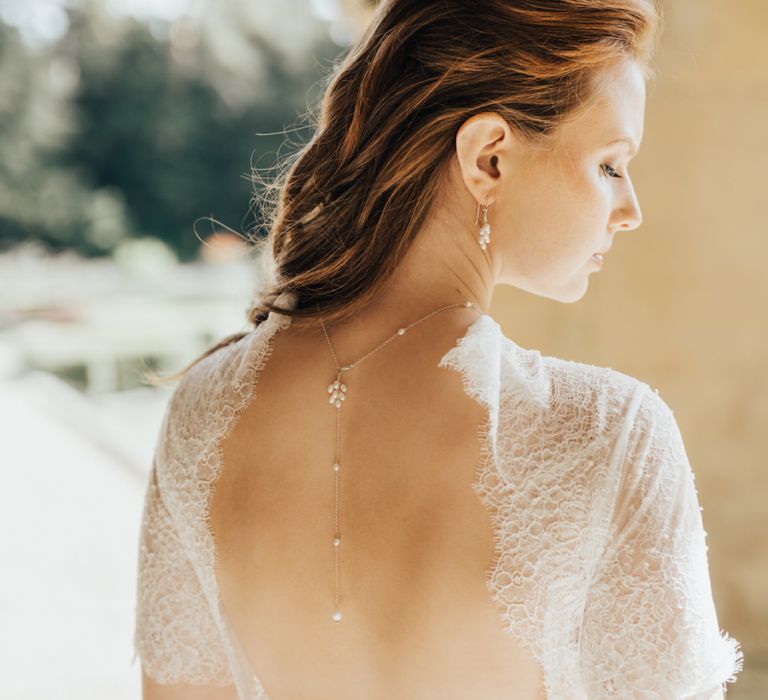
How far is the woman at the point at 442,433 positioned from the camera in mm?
913

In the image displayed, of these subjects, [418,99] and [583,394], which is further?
[418,99]

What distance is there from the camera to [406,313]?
1049 mm

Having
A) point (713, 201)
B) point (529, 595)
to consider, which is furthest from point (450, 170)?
point (713, 201)

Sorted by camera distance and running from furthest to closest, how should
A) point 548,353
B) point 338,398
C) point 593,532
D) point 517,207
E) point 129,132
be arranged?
point 129,132 → point 548,353 → point 517,207 → point 338,398 → point 593,532

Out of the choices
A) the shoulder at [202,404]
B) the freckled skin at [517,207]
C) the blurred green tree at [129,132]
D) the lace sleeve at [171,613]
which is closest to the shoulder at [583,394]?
the freckled skin at [517,207]

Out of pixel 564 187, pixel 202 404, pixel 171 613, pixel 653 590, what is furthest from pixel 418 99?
pixel 171 613

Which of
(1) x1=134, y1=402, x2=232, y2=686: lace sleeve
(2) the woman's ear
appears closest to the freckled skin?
(2) the woman's ear

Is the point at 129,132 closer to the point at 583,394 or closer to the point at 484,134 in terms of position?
the point at 484,134

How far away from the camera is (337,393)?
40.1 inches

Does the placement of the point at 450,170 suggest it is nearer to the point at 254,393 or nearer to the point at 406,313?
the point at 406,313

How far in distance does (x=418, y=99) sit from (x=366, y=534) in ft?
1.66

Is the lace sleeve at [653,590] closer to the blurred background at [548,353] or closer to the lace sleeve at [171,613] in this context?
the lace sleeve at [171,613]

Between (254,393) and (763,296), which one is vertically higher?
(763,296)

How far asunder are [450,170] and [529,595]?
19.9 inches
